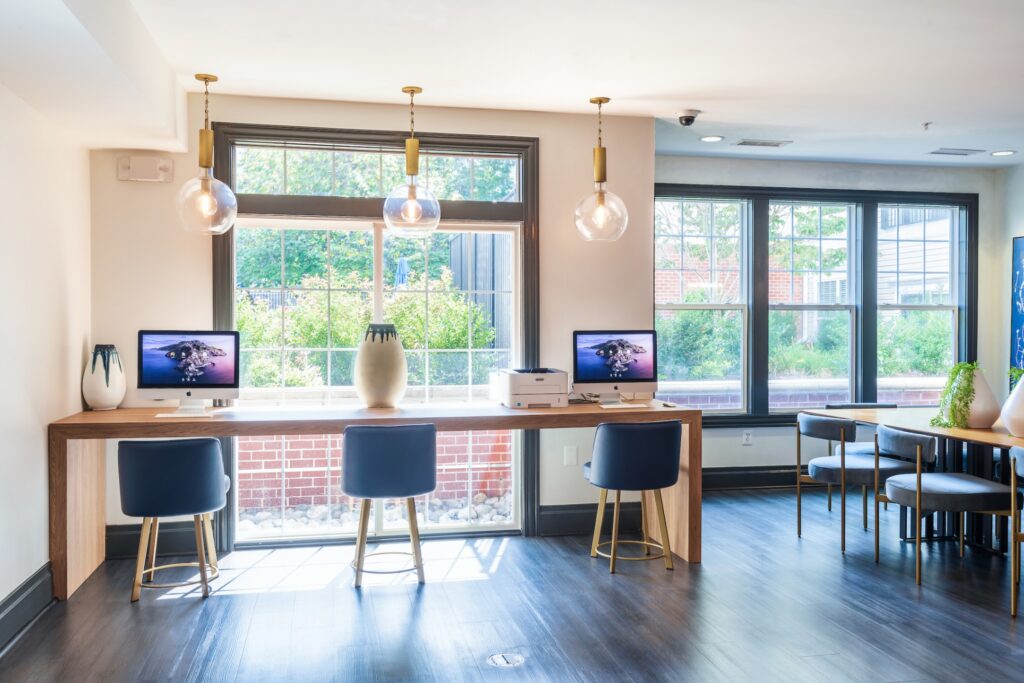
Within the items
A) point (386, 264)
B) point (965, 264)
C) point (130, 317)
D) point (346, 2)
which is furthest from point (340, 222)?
point (965, 264)

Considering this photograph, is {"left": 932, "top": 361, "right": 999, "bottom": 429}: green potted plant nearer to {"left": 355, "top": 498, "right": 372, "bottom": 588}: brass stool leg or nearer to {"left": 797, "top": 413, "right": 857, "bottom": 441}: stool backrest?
{"left": 797, "top": 413, "right": 857, "bottom": 441}: stool backrest

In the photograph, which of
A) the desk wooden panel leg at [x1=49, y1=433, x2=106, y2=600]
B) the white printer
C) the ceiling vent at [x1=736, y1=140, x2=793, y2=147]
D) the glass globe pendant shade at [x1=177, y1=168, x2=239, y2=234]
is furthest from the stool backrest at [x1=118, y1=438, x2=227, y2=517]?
the ceiling vent at [x1=736, y1=140, x2=793, y2=147]

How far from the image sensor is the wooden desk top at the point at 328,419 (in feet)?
12.7

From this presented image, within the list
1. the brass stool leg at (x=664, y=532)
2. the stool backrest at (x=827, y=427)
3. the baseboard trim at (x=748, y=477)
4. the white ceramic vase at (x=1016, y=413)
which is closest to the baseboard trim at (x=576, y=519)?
the brass stool leg at (x=664, y=532)

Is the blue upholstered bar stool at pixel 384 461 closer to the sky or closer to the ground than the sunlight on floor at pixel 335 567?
closer to the sky

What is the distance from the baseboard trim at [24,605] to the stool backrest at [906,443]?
4.11 metres

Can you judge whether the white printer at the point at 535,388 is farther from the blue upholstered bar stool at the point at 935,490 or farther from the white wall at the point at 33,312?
the white wall at the point at 33,312

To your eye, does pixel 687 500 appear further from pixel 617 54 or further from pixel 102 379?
pixel 102 379

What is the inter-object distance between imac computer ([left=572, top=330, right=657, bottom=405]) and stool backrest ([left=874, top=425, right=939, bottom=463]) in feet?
4.16

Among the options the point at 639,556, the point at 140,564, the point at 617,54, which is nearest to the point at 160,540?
the point at 140,564

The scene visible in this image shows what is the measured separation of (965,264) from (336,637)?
6.06 metres

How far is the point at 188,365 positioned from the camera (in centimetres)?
429

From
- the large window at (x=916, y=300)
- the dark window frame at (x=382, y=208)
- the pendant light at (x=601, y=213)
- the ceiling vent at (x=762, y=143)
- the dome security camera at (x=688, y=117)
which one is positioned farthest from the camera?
the large window at (x=916, y=300)

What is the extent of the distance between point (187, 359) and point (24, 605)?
1379 mm
